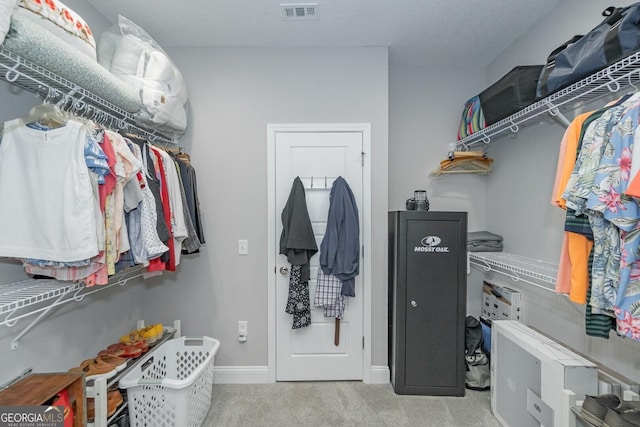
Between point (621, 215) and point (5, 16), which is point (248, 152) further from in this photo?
point (621, 215)

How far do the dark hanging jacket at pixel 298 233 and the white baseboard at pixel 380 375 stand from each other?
0.93 meters

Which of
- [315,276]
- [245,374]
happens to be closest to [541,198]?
[315,276]

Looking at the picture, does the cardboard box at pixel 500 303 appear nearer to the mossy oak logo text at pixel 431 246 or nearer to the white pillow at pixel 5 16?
the mossy oak logo text at pixel 431 246

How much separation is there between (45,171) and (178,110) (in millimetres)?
990

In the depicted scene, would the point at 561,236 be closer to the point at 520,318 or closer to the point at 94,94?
the point at 520,318

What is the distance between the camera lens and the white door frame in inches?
89.6

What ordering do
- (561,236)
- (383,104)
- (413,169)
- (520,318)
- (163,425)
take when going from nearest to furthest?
(163,425)
(561,236)
(520,318)
(383,104)
(413,169)

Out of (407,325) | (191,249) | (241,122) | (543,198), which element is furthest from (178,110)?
(543,198)

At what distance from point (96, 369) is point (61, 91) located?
1.44m

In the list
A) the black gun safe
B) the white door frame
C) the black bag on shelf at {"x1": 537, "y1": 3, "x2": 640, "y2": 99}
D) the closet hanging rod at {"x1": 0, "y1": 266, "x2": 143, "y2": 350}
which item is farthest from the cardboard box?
the closet hanging rod at {"x1": 0, "y1": 266, "x2": 143, "y2": 350}

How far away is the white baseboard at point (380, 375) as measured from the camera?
2.26m

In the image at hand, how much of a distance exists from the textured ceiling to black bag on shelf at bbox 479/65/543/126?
0.51 meters

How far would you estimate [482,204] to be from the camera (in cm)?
A: 265

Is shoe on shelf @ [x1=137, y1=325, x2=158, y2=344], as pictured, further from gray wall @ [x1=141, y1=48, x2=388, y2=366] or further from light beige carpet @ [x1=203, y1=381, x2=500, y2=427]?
light beige carpet @ [x1=203, y1=381, x2=500, y2=427]
